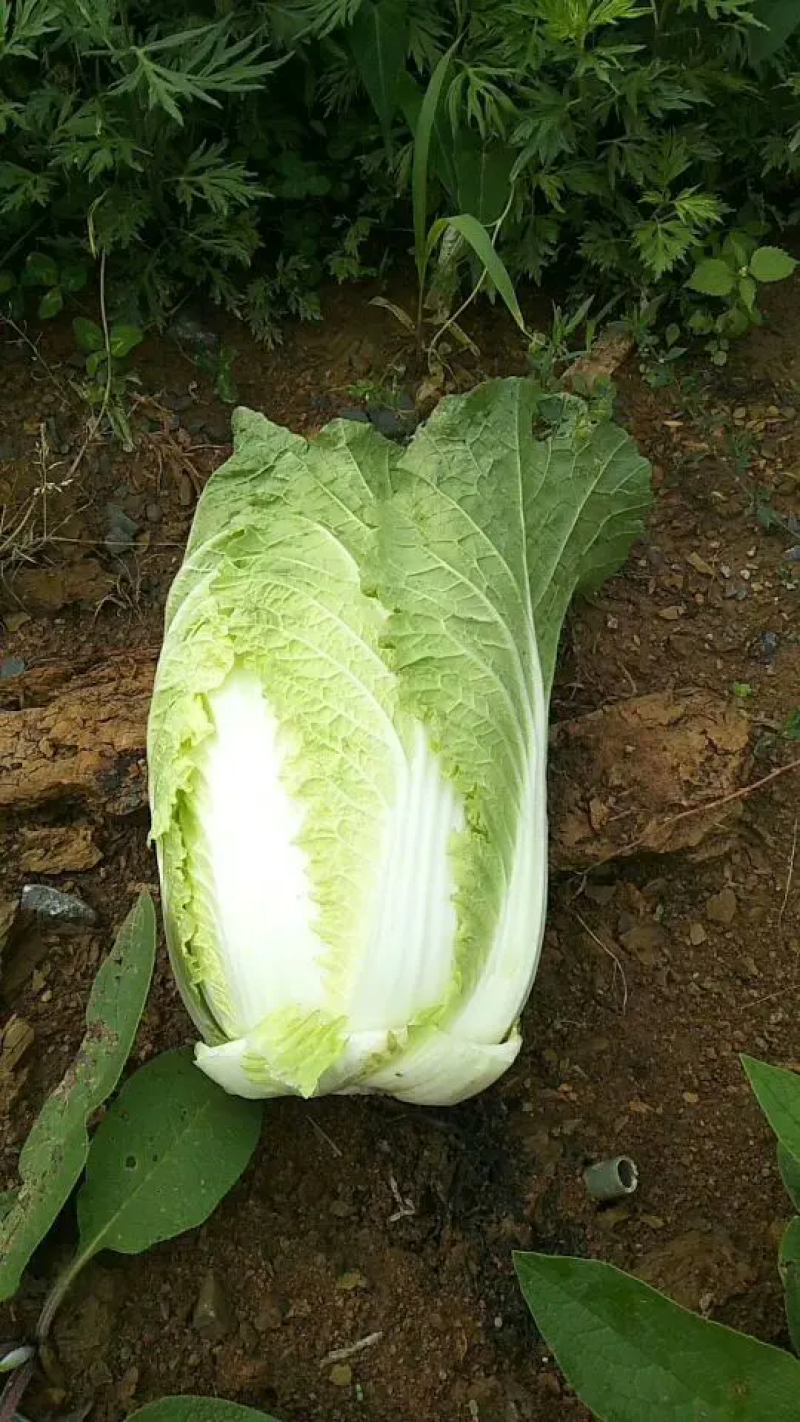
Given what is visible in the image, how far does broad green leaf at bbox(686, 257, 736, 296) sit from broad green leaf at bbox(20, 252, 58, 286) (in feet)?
5.89

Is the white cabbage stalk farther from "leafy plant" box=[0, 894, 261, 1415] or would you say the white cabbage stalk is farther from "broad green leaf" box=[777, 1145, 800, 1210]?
"broad green leaf" box=[777, 1145, 800, 1210]

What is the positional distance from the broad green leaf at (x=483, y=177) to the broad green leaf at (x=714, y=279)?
0.58 m

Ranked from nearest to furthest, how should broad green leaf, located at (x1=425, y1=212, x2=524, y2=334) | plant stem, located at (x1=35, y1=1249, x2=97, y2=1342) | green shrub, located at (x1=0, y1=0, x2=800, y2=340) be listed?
plant stem, located at (x1=35, y1=1249, x2=97, y2=1342)
broad green leaf, located at (x1=425, y1=212, x2=524, y2=334)
green shrub, located at (x1=0, y1=0, x2=800, y2=340)

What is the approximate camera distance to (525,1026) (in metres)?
2.57

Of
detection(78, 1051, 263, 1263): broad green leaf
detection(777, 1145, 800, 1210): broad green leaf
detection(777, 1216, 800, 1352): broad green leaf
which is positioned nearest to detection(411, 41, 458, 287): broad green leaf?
detection(78, 1051, 263, 1263): broad green leaf

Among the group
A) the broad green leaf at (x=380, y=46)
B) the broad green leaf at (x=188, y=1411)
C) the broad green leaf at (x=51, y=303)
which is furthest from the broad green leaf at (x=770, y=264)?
the broad green leaf at (x=188, y=1411)

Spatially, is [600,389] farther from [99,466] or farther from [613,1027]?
[613,1027]

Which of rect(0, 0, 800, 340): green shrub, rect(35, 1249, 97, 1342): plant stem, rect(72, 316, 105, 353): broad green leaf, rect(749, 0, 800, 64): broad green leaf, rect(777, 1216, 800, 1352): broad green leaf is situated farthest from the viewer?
rect(72, 316, 105, 353): broad green leaf

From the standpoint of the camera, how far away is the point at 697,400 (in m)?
3.40

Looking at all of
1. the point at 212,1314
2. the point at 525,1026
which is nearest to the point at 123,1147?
the point at 212,1314

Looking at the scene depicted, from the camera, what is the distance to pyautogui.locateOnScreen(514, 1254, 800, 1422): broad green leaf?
184cm

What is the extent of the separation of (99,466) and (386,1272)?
216 cm

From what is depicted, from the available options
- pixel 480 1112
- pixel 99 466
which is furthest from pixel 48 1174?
pixel 99 466

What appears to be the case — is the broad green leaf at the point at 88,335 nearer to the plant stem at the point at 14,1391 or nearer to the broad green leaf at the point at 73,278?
the broad green leaf at the point at 73,278
